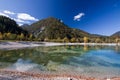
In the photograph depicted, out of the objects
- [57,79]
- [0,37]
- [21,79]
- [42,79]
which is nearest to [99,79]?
[57,79]

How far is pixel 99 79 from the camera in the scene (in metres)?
17.7

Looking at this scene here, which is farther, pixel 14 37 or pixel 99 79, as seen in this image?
pixel 14 37

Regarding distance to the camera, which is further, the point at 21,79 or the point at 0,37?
the point at 0,37

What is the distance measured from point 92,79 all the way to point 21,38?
12909 centimetres

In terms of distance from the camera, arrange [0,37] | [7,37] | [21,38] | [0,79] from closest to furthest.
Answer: [0,79] → [0,37] → [7,37] → [21,38]

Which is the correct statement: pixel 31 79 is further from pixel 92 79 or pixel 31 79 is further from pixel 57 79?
pixel 92 79

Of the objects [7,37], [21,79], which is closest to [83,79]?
[21,79]

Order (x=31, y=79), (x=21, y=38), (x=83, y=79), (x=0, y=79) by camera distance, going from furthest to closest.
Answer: (x=21, y=38) → (x=83, y=79) → (x=31, y=79) → (x=0, y=79)

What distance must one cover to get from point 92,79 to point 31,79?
605 centimetres

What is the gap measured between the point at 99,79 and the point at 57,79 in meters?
4.43

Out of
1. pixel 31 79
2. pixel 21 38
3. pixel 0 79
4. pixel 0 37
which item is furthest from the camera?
pixel 21 38

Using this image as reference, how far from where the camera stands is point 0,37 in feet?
395

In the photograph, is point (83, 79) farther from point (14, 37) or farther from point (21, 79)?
point (14, 37)

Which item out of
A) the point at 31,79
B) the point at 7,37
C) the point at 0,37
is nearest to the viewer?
the point at 31,79
